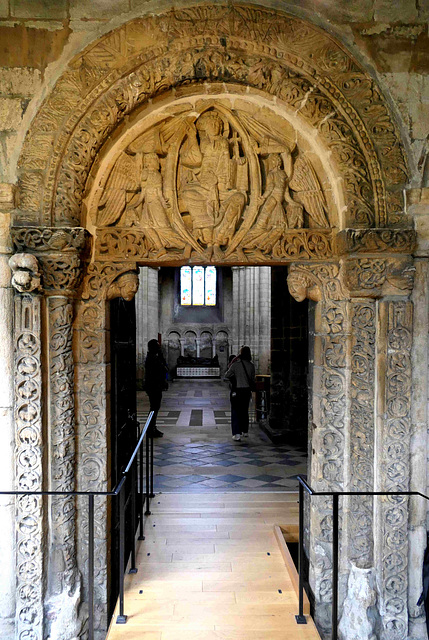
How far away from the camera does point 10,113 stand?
10.6 ft

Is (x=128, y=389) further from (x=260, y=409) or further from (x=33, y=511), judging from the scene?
(x=260, y=409)

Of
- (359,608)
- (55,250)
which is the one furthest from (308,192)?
(359,608)

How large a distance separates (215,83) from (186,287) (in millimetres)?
17923

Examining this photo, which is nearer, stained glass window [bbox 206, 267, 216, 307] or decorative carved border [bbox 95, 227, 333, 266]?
decorative carved border [bbox 95, 227, 333, 266]

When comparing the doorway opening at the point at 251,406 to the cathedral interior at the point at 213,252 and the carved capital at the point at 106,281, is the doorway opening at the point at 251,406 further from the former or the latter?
the cathedral interior at the point at 213,252

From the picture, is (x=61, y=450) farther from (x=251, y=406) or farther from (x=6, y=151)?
(x=251, y=406)

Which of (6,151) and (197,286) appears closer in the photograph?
(6,151)

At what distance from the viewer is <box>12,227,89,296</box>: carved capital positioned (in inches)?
124

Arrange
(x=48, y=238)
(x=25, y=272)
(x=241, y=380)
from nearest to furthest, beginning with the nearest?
(x=25, y=272)
(x=48, y=238)
(x=241, y=380)

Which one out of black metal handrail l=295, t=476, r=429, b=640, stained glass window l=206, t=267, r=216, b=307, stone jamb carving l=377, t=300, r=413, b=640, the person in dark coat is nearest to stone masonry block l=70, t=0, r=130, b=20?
stone jamb carving l=377, t=300, r=413, b=640

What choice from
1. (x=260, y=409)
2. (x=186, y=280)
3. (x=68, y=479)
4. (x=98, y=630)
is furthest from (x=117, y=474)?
(x=186, y=280)

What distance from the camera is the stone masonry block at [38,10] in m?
3.21

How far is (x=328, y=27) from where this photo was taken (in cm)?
328

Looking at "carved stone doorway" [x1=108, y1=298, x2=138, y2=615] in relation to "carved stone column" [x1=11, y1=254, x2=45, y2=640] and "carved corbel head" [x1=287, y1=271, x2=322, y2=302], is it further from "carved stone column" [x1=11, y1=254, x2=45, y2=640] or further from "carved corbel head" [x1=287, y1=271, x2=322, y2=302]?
"carved corbel head" [x1=287, y1=271, x2=322, y2=302]
